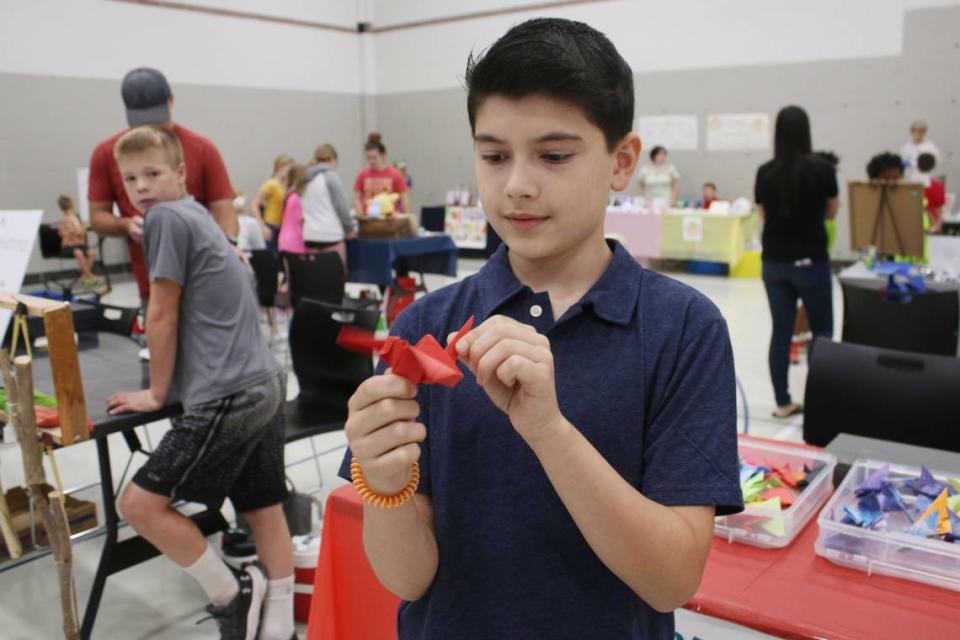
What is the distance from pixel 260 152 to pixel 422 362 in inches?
503

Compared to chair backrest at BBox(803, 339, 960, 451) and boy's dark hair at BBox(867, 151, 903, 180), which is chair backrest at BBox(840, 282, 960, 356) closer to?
chair backrest at BBox(803, 339, 960, 451)

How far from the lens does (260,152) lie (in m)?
12.9

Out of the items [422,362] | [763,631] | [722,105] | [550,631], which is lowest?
[763,631]

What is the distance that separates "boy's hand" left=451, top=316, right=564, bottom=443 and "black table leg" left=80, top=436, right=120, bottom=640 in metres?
2.15

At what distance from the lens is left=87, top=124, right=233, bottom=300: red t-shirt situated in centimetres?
353

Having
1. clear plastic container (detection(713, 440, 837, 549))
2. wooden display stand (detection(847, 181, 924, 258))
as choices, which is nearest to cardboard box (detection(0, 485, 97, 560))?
clear plastic container (detection(713, 440, 837, 549))

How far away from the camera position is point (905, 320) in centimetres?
360

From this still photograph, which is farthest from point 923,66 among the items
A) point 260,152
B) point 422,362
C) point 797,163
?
point 422,362

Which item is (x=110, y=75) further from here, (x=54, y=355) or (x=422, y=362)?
(x=422, y=362)

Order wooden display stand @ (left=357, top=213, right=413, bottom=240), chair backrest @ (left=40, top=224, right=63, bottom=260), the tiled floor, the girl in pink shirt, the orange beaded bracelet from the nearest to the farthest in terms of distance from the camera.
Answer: the orange beaded bracelet, the tiled floor, the girl in pink shirt, wooden display stand @ (left=357, top=213, right=413, bottom=240), chair backrest @ (left=40, top=224, right=63, bottom=260)

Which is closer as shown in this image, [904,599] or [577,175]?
[577,175]

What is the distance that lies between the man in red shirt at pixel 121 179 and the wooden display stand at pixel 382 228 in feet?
10.5

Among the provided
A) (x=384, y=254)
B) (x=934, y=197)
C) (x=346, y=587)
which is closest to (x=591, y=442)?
(x=346, y=587)

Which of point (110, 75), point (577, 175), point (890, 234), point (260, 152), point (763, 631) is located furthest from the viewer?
point (260, 152)
